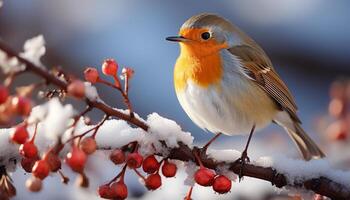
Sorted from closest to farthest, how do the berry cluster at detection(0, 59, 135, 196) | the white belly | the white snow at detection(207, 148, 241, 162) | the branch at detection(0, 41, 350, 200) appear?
the berry cluster at detection(0, 59, 135, 196) → the branch at detection(0, 41, 350, 200) → the white snow at detection(207, 148, 241, 162) → the white belly

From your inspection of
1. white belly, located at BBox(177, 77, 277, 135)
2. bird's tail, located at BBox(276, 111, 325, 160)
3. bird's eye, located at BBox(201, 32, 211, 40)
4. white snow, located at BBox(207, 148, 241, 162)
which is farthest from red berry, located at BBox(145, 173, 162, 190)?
bird's tail, located at BBox(276, 111, 325, 160)

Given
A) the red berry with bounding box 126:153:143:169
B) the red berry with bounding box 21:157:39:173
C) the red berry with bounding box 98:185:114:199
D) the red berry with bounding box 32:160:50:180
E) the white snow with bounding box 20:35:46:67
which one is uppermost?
the white snow with bounding box 20:35:46:67

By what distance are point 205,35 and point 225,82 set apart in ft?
0.98

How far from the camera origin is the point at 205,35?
3.00m

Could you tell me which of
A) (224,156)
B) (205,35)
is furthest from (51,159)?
(205,35)

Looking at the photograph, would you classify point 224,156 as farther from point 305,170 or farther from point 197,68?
point 197,68

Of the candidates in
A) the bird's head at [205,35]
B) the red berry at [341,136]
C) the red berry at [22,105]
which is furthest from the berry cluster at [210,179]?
the red berry at [341,136]

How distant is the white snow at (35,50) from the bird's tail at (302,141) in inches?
77.9

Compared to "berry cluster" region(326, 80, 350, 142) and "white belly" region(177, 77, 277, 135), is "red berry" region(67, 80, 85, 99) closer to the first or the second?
"white belly" region(177, 77, 277, 135)

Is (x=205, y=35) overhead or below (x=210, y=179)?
overhead

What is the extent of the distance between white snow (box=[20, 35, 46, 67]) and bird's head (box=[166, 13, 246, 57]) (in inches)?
58.5

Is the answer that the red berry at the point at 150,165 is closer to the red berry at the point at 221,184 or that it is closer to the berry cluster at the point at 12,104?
the red berry at the point at 221,184

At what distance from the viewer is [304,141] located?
11.1 feet

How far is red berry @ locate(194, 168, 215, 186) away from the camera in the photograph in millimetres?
1826
